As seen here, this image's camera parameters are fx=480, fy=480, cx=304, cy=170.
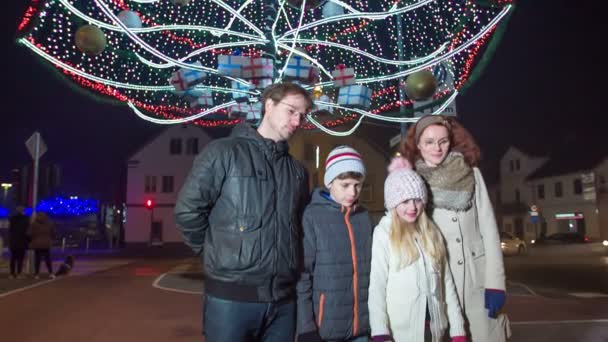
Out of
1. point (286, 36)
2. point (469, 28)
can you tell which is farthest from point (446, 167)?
point (286, 36)

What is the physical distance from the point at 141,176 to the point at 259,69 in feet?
112

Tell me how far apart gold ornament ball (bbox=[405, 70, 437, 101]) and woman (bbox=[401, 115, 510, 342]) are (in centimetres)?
479

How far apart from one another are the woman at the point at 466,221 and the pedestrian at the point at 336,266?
52cm

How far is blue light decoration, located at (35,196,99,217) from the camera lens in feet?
141

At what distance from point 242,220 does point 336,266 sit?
77 cm

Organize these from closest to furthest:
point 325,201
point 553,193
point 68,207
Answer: point 325,201, point 68,207, point 553,193

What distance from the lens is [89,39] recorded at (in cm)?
686

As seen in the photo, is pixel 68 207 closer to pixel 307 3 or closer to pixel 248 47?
pixel 248 47

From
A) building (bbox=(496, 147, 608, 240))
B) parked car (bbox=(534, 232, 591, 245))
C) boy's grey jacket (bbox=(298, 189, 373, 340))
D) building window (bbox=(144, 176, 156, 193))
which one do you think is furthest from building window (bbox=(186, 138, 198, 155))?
boy's grey jacket (bbox=(298, 189, 373, 340))

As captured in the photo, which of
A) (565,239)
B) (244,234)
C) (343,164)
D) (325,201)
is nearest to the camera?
(244,234)

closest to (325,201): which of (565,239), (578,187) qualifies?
(565,239)

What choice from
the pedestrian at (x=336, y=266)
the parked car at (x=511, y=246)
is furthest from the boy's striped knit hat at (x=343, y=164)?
the parked car at (x=511, y=246)

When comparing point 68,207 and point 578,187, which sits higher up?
point 578,187

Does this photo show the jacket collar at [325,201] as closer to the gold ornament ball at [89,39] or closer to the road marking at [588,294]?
the gold ornament ball at [89,39]
